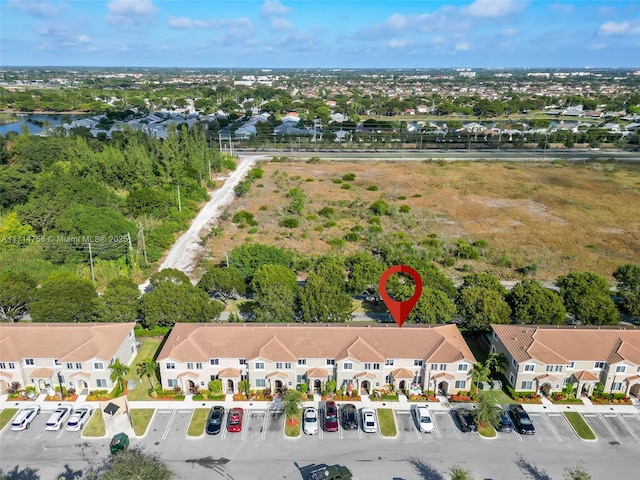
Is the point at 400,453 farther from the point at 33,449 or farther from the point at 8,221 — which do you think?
the point at 8,221

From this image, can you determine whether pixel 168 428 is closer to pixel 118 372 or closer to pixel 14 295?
pixel 118 372

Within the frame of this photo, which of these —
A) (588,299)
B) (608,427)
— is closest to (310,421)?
(608,427)

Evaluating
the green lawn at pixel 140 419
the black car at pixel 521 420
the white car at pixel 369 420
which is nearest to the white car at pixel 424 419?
the white car at pixel 369 420

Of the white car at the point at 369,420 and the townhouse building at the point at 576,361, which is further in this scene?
the townhouse building at the point at 576,361

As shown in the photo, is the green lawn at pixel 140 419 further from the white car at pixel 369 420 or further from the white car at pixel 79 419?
the white car at pixel 369 420

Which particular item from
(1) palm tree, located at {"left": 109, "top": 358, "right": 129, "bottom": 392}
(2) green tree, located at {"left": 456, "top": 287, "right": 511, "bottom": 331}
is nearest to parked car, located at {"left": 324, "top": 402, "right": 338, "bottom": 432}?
(2) green tree, located at {"left": 456, "top": 287, "right": 511, "bottom": 331}

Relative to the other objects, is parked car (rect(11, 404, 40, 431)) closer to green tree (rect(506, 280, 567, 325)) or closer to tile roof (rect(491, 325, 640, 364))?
tile roof (rect(491, 325, 640, 364))
